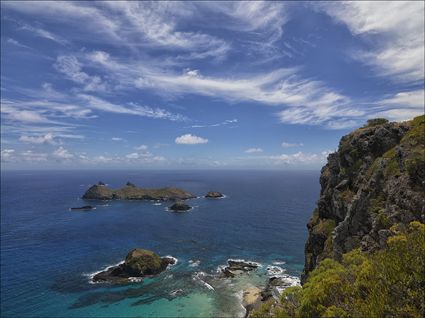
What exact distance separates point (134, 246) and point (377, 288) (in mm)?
84722

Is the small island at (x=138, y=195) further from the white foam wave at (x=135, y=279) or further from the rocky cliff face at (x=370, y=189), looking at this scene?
the rocky cliff face at (x=370, y=189)

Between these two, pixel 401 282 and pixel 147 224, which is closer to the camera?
pixel 401 282

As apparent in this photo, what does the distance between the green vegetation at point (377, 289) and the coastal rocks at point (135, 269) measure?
52.1 m

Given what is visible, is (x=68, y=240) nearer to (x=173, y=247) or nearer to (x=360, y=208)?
(x=173, y=247)

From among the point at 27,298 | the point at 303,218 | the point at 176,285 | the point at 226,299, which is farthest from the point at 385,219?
the point at 303,218

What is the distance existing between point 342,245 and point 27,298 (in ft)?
197

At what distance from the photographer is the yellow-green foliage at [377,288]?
18.1m

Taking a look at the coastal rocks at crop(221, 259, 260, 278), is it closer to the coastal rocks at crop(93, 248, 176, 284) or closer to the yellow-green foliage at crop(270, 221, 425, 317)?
the coastal rocks at crop(93, 248, 176, 284)

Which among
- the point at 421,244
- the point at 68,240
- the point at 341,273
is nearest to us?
the point at 421,244

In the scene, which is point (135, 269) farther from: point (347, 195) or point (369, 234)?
point (369, 234)

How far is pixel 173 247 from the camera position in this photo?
306 feet

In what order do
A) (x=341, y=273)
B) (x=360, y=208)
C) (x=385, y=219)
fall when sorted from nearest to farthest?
(x=341, y=273)
(x=385, y=219)
(x=360, y=208)

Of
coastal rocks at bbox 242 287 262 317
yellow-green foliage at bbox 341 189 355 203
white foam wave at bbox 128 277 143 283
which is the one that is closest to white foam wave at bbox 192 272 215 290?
coastal rocks at bbox 242 287 262 317

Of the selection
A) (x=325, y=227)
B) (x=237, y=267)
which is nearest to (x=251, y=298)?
(x=237, y=267)
